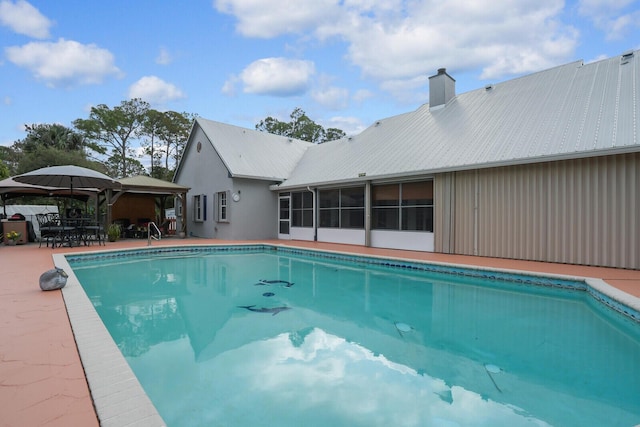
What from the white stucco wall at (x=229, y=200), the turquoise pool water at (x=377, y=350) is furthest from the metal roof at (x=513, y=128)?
the turquoise pool water at (x=377, y=350)

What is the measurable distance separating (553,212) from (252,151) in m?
11.9

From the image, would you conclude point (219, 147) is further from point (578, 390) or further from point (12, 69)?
point (578, 390)

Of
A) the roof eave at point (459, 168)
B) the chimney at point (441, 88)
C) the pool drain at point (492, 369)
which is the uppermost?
the chimney at point (441, 88)

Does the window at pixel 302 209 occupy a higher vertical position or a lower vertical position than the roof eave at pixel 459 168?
lower

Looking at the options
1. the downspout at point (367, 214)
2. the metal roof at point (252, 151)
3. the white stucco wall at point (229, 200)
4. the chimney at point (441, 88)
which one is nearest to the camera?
the downspout at point (367, 214)

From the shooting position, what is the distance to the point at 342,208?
1254 cm

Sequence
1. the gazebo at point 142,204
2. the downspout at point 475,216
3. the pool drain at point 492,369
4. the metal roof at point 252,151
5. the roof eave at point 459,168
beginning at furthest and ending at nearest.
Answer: the gazebo at point 142,204 → the metal roof at point 252,151 → the downspout at point 475,216 → the roof eave at point 459,168 → the pool drain at point 492,369

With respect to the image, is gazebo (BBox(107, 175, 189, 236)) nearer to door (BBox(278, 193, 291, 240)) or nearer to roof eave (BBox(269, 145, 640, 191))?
door (BBox(278, 193, 291, 240))

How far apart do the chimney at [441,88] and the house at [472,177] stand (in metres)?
0.05

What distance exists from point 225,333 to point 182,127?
27918mm

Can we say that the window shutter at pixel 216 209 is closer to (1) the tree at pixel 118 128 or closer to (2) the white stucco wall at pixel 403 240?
(2) the white stucco wall at pixel 403 240

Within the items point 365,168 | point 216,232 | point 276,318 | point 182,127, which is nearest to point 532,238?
point 365,168

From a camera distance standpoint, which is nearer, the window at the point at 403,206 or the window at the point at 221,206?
the window at the point at 403,206

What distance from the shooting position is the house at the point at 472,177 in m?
7.18
